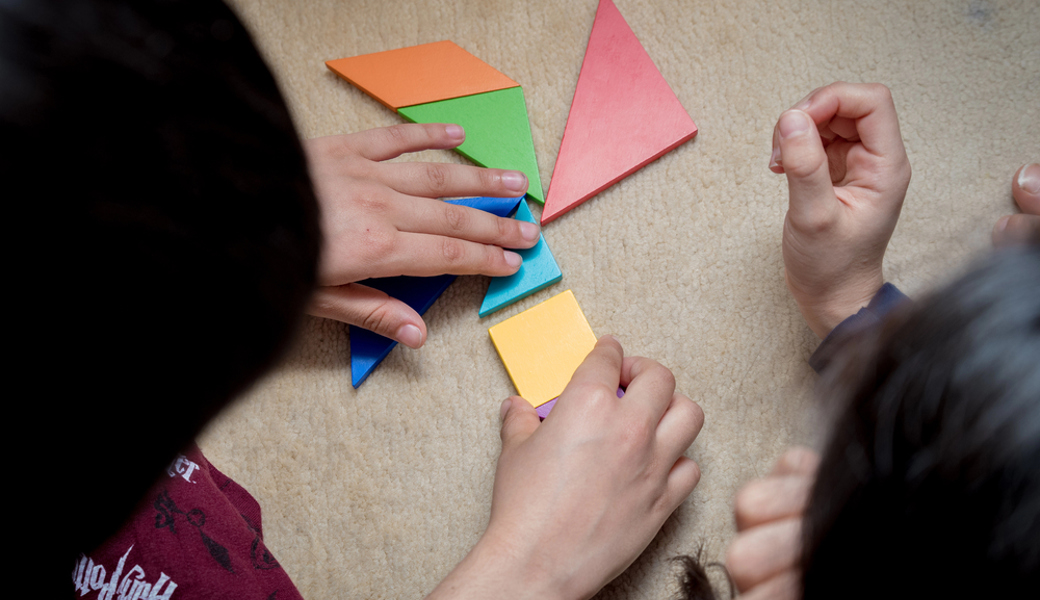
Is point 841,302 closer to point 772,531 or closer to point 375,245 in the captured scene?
point 772,531

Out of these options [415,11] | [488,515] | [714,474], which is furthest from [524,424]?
[415,11]

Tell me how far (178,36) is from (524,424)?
47 cm

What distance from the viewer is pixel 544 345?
0.67 m

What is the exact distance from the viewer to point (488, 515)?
0.64 metres

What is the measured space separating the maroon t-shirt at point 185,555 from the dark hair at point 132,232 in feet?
0.92

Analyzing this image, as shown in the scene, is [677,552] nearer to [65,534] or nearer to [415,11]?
[65,534]

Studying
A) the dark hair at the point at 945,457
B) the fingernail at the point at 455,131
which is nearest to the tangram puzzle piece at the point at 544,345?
the fingernail at the point at 455,131

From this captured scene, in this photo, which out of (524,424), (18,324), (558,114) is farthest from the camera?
(558,114)

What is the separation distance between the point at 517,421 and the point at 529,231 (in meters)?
0.21

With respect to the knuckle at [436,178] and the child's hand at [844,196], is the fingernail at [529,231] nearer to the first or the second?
the knuckle at [436,178]

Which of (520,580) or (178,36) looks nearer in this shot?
(178,36)

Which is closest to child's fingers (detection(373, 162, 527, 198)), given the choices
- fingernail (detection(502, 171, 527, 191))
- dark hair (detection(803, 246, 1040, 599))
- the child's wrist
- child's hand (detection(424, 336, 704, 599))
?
fingernail (detection(502, 171, 527, 191))

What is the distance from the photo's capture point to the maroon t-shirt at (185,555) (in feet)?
1.65

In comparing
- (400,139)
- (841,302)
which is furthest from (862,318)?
(400,139)
